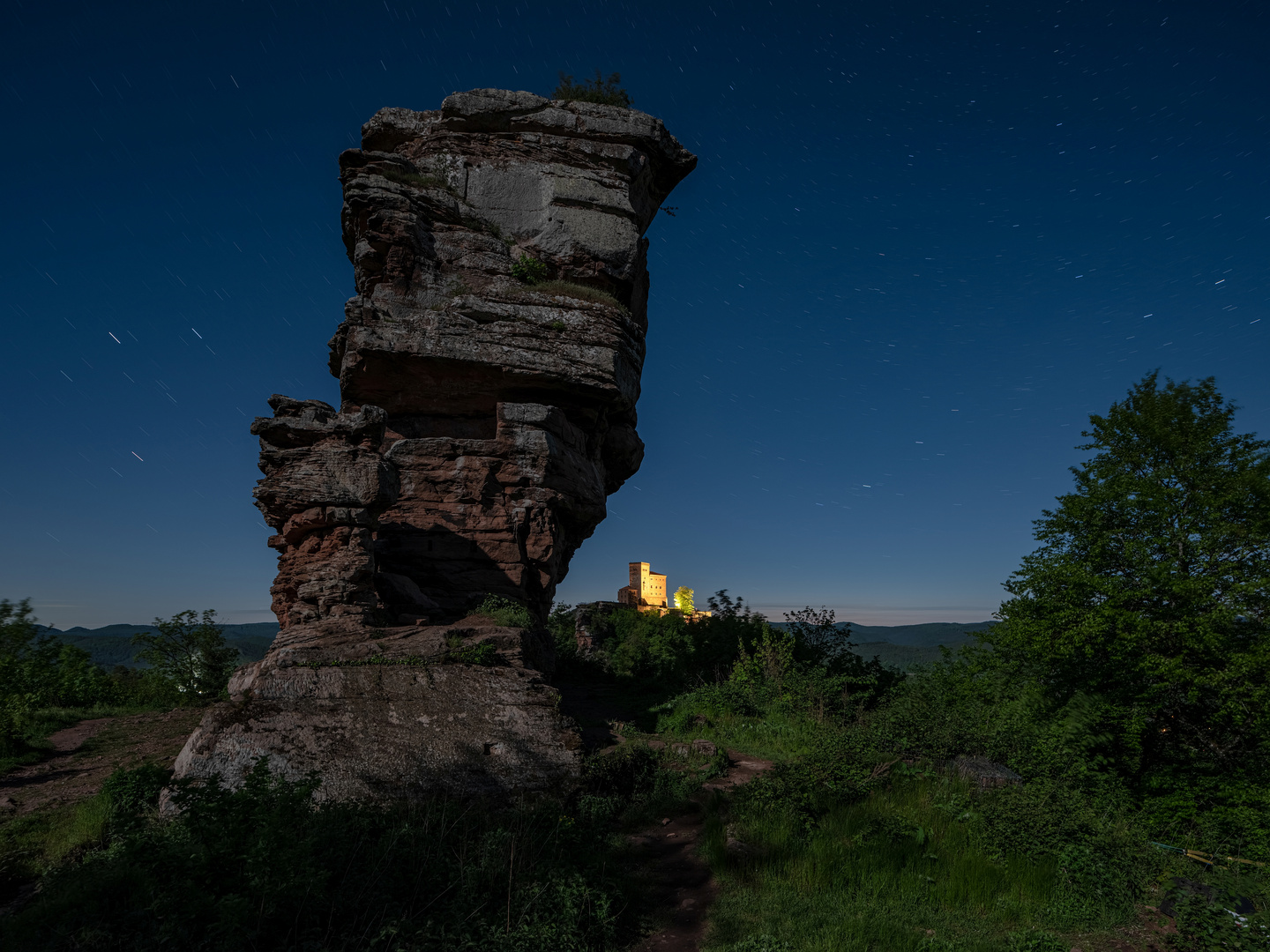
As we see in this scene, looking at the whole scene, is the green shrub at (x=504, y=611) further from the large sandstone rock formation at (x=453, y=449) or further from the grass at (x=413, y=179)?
the grass at (x=413, y=179)

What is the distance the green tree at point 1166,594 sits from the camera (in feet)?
32.4

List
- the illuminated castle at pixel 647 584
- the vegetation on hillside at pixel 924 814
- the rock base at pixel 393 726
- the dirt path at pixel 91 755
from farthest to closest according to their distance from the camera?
1. the illuminated castle at pixel 647 584
2. the dirt path at pixel 91 755
3. the rock base at pixel 393 726
4. the vegetation on hillside at pixel 924 814

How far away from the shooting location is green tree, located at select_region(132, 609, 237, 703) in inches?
634

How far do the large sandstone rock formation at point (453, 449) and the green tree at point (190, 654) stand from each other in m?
6.51

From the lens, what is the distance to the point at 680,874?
6.51 m

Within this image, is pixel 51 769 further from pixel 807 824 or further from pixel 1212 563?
pixel 1212 563

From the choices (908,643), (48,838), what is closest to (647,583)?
(908,643)

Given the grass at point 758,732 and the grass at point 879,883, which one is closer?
the grass at point 879,883

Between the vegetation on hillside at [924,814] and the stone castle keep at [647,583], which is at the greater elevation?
the stone castle keep at [647,583]

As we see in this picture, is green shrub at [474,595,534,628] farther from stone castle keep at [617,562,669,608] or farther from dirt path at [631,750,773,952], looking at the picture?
stone castle keep at [617,562,669,608]

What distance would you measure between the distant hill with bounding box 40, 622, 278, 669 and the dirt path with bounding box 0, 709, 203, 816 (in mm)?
1811

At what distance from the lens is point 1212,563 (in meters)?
10.6

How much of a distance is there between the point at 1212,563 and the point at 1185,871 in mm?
6589

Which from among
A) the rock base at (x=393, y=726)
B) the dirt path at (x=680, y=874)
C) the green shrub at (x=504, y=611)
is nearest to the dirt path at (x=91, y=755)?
the rock base at (x=393, y=726)
